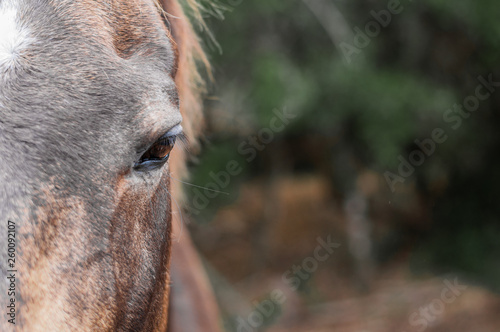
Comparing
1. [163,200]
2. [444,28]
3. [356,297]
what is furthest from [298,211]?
[163,200]

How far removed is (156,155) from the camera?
1.59 meters

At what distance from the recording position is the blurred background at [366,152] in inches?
238

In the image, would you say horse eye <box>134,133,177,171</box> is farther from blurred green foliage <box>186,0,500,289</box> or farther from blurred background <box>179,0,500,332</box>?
blurred green foliage <box>186,0,500,289</box>

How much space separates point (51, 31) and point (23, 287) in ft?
2.31

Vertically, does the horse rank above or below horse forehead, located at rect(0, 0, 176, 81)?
below

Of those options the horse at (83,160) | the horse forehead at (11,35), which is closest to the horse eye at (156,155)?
the horse at (83,160)

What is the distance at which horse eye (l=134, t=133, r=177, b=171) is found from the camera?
5.09 feet

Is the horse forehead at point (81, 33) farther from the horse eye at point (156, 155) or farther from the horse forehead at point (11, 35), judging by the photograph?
the horse eye at point (156, 155)

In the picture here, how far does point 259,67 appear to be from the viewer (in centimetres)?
571

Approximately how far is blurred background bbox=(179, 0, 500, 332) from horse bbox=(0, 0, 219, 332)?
3.56m

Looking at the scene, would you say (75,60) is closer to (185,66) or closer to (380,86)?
(185,66)

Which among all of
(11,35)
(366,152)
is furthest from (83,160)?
(366,152)

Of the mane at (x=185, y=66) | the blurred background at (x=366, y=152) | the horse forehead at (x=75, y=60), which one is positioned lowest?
the blurred background at (x=366, y=152)

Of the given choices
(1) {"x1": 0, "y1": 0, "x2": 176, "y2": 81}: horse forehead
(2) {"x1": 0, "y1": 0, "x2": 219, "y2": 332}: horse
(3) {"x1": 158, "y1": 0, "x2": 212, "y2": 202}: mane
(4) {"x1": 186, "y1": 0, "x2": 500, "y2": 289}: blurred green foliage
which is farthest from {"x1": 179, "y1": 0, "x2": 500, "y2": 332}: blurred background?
(2) {"x1": 0, "y1": 0, "x2": 219, "y2": 332}: horse
